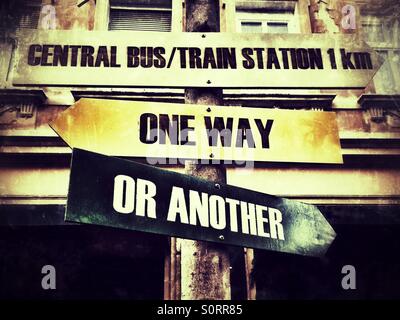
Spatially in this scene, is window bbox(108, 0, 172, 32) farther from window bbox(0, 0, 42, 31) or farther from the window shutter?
window bbox(0, 0, 42, 31)

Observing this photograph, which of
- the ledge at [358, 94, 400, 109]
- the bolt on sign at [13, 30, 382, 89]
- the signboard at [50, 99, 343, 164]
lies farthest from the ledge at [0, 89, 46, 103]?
the ledge at [358, 94, 400, 109]

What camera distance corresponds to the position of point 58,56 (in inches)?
74.0

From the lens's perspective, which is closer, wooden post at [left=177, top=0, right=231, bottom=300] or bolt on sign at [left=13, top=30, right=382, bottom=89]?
wooden post at [left=177, top=0, right=231, bottom=300]

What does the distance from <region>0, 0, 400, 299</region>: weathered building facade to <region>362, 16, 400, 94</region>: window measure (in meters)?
0.14

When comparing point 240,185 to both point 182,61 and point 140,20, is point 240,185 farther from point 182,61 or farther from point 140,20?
point 140,20

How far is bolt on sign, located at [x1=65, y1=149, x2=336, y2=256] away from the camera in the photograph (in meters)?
1.38

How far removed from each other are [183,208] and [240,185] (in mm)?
3250

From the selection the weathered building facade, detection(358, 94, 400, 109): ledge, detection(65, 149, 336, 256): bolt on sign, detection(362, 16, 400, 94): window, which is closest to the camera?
detection(65, 149, 336, 256): bolt on sign

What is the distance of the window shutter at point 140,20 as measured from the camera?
18.8 feet

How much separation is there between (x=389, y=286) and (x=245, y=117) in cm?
381

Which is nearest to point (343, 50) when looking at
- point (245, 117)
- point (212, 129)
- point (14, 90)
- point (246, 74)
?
point (246, 74)

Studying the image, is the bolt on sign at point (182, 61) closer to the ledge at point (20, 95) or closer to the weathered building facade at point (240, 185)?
the weathered building facade at point (240, 185)

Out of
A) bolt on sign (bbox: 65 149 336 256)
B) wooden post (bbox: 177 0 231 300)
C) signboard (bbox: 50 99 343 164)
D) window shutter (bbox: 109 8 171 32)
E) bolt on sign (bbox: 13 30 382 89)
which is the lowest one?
wooden post (bbox: 177 0 231 300)

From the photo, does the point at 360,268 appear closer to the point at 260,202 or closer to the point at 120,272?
the point at 120,272
